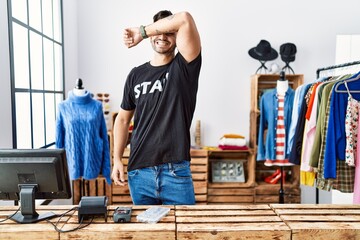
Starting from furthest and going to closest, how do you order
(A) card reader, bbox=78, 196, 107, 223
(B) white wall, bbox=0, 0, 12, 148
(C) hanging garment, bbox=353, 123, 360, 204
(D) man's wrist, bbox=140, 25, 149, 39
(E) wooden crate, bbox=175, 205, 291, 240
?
1. (C) hanging garment, bbox=353, 123, 360, 204
2. (B) white wall, bbox=0, 0, 12, 148
3. (D) man's wrist, bbox=140, 25, 149, 39
4. (A) card reader, bbox=78, 196, 107, 223
5. (E) wooden crate, bbox=175, 205, 291, 240

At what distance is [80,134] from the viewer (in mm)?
2715

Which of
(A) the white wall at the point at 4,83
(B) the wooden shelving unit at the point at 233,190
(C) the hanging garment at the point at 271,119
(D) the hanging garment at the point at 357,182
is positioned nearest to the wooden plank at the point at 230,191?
(B) the wooden shelving unit at the point at 233,190

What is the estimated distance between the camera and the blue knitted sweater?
2.70 m

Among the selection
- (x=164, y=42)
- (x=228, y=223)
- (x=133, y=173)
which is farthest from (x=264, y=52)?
(x=228, y=223)

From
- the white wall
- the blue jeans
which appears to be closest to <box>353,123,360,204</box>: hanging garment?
the blue jeans

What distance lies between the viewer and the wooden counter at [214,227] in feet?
3.83

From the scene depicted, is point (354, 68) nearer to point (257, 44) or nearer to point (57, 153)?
point (257, 44)

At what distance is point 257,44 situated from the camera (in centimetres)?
395

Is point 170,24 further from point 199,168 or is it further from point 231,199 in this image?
point 231,199

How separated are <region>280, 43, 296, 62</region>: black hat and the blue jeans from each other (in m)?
2.62

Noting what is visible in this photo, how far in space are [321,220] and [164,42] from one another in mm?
1057

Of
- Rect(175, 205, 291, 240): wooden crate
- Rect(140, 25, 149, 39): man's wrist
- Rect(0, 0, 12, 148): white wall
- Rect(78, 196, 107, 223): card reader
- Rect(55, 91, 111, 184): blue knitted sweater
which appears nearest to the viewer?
Rect(175, 205, 291, 240): wooden crate

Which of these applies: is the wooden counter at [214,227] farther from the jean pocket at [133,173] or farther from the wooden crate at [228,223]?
the jean pocket at [133,173]

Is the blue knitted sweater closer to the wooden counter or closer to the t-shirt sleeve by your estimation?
the t-shirt sleeve
